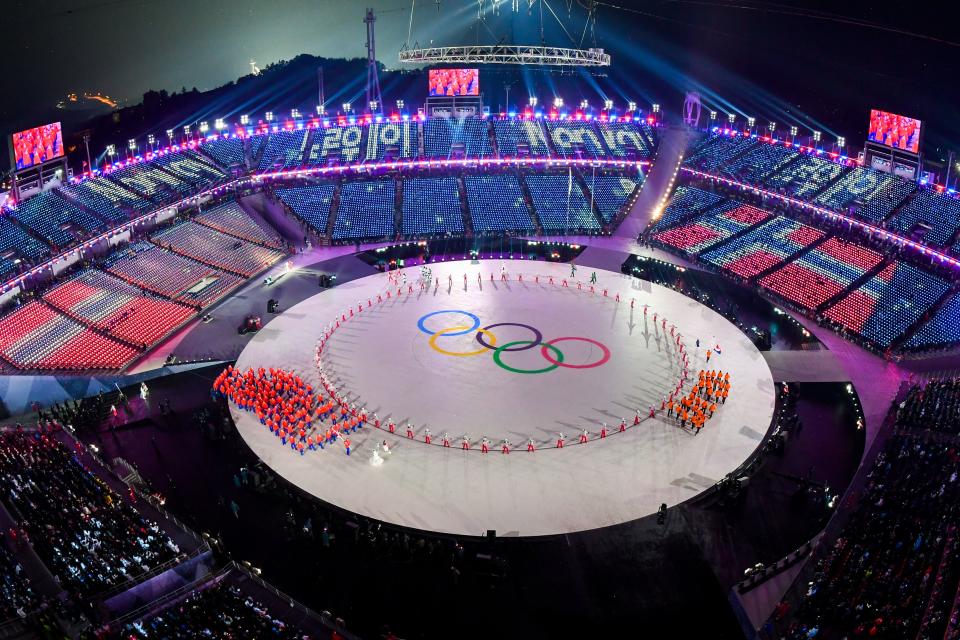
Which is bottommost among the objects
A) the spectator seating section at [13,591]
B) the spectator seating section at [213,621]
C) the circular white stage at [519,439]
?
the circular white stage at [519,439]

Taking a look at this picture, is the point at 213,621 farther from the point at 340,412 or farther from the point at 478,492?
the point at 340,412

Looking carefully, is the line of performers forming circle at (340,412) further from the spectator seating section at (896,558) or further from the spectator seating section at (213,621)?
the spectator seating section at (213,621)

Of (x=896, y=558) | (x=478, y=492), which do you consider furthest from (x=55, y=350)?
(x=896, y=558)

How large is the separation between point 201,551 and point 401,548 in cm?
826

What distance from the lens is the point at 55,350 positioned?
48.0 meters

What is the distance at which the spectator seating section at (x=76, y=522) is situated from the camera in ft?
92.2

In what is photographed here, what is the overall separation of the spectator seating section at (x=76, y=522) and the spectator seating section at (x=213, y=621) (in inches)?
103

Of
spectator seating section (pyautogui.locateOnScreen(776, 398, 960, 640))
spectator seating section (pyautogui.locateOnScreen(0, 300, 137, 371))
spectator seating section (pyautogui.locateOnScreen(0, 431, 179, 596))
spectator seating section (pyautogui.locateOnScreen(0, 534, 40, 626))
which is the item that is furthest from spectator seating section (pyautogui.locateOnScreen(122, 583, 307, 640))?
spectator seating section (pyautogui.locateOnScreen(0, 300, 137, 371))

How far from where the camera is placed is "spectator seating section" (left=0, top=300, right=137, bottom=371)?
154 ft

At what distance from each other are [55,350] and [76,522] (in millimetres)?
21273

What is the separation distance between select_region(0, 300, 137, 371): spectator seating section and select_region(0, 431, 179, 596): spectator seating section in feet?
35.4

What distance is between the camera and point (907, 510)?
31.1 m

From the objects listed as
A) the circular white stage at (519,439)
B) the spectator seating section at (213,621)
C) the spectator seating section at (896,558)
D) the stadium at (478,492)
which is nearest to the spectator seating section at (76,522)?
the stadium at (478,492)

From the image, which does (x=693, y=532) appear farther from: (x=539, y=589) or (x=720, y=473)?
(x=539, y=589)
